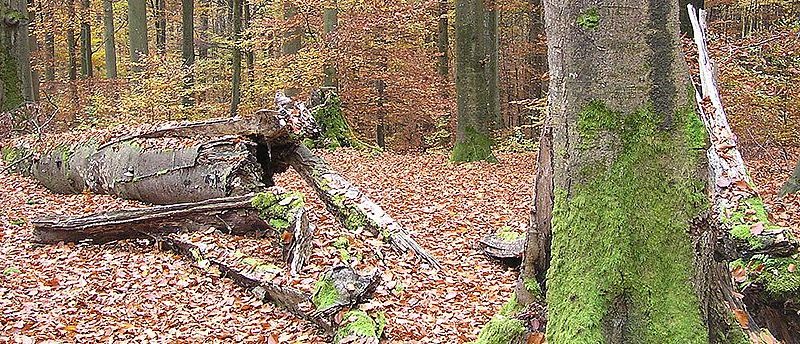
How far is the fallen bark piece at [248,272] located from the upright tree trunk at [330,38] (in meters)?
11.3

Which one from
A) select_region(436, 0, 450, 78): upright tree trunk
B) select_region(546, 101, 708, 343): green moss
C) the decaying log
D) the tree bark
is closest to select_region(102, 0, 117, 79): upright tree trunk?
select_region(436, 0, 450, 78): upright tree trunk

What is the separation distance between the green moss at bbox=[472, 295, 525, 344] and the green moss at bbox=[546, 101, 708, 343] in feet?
1.73

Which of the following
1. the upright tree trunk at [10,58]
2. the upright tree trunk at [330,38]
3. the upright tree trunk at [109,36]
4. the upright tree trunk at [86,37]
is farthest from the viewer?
the upright tree trunk at [86,37]

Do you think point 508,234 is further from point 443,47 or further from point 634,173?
point 443,47

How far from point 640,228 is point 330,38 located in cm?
1578

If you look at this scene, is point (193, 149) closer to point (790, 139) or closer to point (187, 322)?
point (187, 322)

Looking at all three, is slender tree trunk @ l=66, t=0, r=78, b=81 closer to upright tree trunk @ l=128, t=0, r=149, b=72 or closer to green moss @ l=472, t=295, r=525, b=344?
upright tree trunk @ l=128, t=0, r=149, b=72

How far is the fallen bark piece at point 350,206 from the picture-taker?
7035 mm

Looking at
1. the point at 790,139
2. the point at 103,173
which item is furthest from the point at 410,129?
the point at 103,173

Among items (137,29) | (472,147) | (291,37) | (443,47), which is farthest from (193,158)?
(137,29)

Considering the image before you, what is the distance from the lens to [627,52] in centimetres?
300

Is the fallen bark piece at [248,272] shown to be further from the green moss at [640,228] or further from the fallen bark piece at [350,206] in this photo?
the green moss at [640,228]

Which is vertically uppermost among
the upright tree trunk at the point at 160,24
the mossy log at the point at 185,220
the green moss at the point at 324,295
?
the upright tree trunk at the point at 160,24

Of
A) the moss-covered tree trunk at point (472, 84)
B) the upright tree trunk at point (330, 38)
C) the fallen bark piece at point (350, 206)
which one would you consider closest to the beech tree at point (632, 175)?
the fallen bark piece at point (350, 206)
